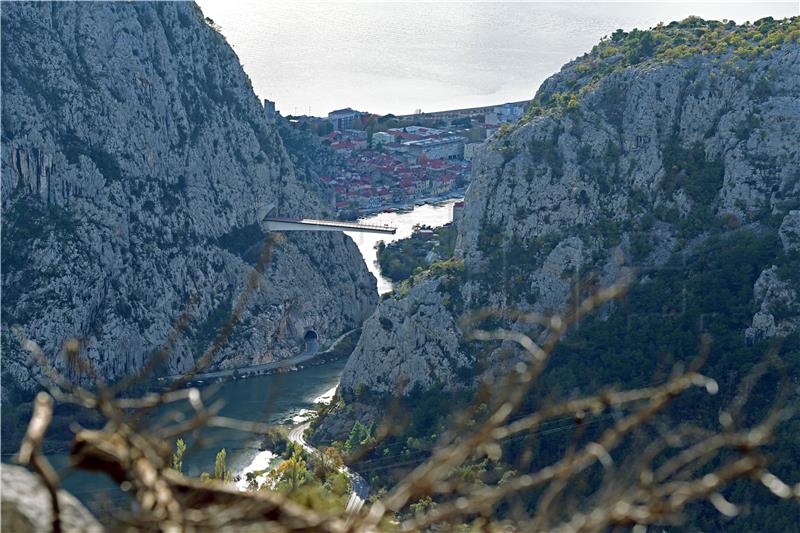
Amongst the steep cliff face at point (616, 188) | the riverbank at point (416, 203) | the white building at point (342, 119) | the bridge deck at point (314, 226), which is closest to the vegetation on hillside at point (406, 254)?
the bridge deck at point (314, 226)

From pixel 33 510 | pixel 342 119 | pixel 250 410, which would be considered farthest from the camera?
pixel 342 119

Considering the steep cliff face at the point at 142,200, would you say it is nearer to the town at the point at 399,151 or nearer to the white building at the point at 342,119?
the town at the point at 399,151

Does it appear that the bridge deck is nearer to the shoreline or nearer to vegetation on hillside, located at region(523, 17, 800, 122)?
vegetation on hillside, located at region(523, 17, 800, 122)

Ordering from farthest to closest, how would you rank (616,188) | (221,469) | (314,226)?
(314,226) < (616,188) < (221,469)

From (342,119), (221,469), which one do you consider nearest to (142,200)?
(221,469)

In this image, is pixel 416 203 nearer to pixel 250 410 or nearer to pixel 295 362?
pixel 295 362

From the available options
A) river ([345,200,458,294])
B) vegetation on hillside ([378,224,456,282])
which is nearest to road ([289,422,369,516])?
vegetation on hillside ([378,224,456,282])

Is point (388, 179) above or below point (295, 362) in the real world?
above

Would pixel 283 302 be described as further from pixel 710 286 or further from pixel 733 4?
pixel 733 4
